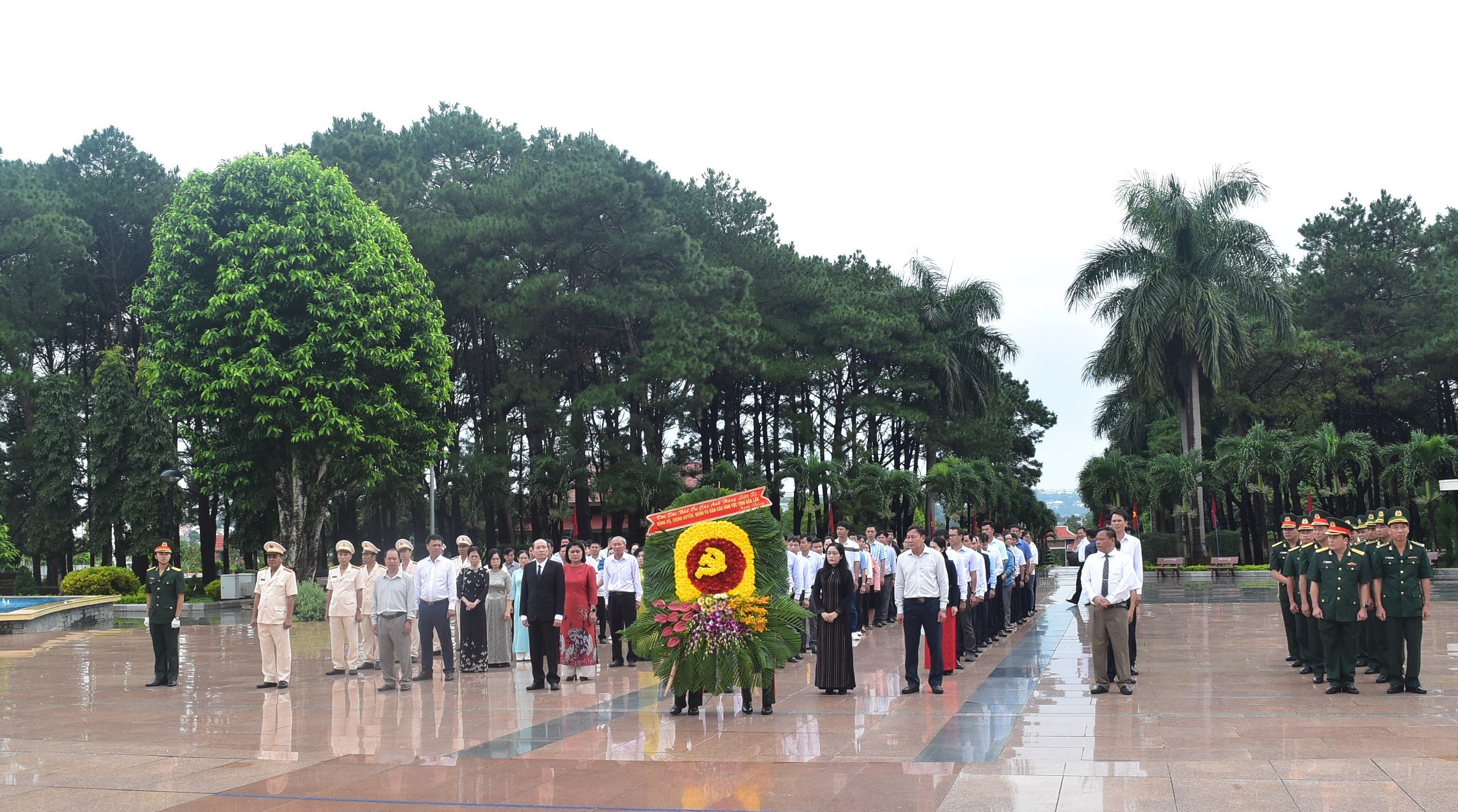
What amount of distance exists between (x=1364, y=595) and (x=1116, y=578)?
2.25 meters

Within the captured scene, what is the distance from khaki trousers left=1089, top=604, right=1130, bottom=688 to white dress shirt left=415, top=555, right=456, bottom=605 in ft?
23.2

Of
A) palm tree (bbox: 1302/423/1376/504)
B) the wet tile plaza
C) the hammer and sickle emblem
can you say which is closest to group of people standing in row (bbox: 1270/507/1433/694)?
the wet tile plaza

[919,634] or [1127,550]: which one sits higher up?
[1127,550]

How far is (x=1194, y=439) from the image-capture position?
120 feet

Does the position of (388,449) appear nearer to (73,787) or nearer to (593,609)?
(593,609)

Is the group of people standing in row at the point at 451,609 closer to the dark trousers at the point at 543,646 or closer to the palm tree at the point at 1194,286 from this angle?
the dark trousers at the point at 543,646

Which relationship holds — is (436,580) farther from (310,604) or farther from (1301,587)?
(310,604)

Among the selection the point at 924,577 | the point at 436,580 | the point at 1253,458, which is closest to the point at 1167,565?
the point at 1253,458

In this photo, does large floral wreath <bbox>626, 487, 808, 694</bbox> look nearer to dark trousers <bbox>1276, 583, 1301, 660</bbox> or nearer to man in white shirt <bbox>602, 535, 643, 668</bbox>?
man in white shirt <bbox>602, 535, 643, 668</bbox>

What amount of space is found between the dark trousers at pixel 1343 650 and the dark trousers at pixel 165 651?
1265 cm

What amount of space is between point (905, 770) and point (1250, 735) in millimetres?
2855

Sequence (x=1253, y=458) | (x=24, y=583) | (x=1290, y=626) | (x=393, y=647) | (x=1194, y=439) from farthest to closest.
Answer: (x=24, y=583) < (x=1194, y=439) < (x=1253, y=458) < (x=1290, y=626) < (x=393, y=647)

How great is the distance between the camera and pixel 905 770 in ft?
25.2

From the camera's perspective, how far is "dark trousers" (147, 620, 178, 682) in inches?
547
